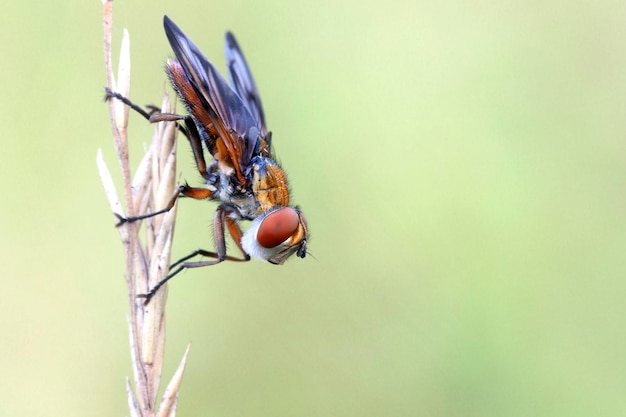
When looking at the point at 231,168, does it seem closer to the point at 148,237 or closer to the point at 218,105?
the point at 218,105

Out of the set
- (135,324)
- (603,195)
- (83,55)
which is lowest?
(603,195)

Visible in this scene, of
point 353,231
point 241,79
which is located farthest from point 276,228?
point 353,231

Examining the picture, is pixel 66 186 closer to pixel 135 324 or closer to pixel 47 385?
pixel 47 385

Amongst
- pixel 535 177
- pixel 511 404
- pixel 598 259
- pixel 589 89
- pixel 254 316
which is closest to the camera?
pixel 511 404

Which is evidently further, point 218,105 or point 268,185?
point 268,185

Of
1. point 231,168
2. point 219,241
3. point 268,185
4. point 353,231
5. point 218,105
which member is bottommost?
point 353,231

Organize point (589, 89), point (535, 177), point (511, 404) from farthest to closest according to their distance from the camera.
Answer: point (589, 89)
point (535, 177)
point (511, 404)

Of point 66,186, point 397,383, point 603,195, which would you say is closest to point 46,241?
point 66,186
